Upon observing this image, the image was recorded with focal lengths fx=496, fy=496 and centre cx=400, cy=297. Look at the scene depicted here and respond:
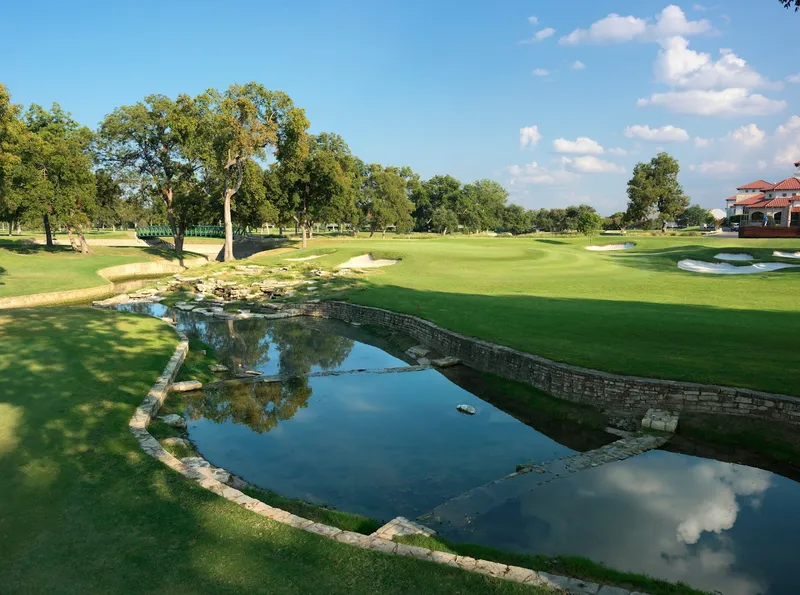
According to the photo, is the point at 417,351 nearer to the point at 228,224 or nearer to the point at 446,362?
the point at 446,362

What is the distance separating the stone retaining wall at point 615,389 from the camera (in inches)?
460

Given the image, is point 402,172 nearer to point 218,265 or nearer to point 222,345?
point 218,265

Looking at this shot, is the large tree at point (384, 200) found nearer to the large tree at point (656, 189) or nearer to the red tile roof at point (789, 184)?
the large tree at point (656, 189)

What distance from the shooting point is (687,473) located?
10.6 meters

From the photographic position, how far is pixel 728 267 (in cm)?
3350

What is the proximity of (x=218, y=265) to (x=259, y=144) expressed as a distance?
11696 mm

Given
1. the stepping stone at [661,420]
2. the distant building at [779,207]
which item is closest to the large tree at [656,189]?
the distant building at [779,207]

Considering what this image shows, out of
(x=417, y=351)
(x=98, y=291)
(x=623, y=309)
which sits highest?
(x=623, y=309)

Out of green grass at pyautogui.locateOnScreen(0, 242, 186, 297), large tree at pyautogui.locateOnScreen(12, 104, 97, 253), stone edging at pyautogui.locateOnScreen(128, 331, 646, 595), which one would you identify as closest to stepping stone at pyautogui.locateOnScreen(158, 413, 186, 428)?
stone edging at pyautogui.locateOnScreen(128, 331, 646, 595)

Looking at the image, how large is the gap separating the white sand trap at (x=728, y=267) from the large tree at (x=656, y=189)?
52857 millimetres

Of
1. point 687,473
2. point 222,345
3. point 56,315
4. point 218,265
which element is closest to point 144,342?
point 222,345

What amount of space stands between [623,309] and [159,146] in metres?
47.6

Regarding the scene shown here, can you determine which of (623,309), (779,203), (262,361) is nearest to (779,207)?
(779,203)

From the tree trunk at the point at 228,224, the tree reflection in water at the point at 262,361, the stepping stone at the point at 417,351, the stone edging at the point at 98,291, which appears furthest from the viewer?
the tree trunk at the point at 228,224
